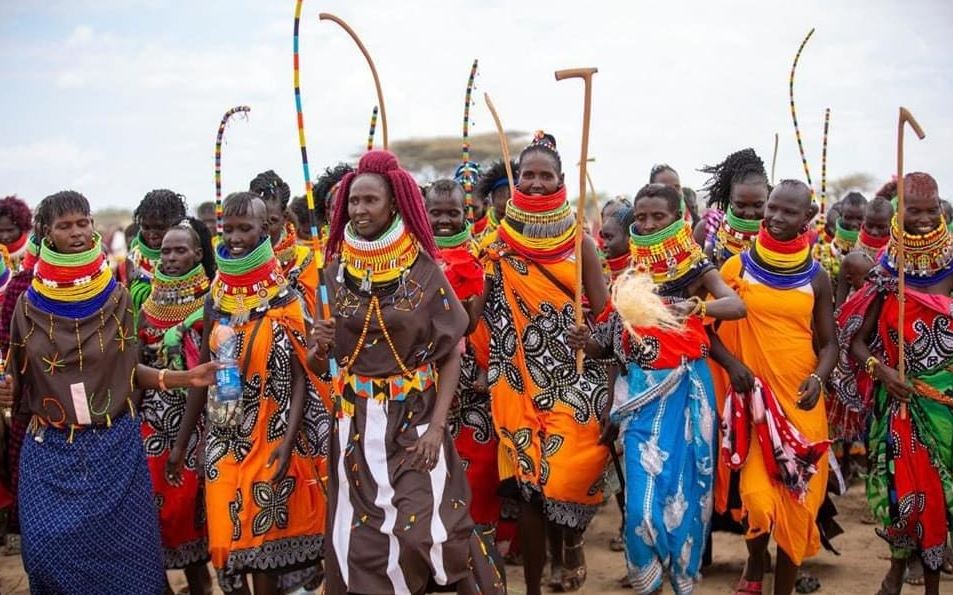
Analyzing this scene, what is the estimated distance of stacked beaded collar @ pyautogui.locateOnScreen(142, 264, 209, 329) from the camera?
6.11 m

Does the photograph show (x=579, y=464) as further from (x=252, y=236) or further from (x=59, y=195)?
(x=59, y=195)

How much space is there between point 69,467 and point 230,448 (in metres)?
0.79

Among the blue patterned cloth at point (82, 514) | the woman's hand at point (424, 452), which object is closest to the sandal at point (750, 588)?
the woman's hand at point (424, 452)

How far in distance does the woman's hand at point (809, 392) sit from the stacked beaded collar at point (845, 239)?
11.8ft

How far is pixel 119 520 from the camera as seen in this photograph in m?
5.32

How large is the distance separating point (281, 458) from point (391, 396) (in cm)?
102

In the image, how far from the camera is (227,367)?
528 cm

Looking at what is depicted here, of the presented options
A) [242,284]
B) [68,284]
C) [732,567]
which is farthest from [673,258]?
[68,284]

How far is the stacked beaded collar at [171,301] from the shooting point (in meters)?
6.11

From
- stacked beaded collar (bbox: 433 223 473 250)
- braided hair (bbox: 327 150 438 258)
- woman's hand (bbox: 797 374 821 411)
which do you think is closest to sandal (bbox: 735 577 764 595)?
woman's hand (bbox: 797 374 821 411)

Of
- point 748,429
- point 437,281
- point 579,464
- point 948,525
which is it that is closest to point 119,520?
point 437,281

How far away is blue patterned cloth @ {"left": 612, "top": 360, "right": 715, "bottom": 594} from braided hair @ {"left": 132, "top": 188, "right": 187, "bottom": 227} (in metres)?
2.94

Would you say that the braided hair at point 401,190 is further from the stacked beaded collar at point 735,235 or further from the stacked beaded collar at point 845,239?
the stacked beaded collar at point 845,239

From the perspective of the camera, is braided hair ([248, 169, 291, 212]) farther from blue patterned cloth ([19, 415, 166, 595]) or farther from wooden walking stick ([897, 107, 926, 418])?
wooden walking stick ([897, 107, 926, 418])
